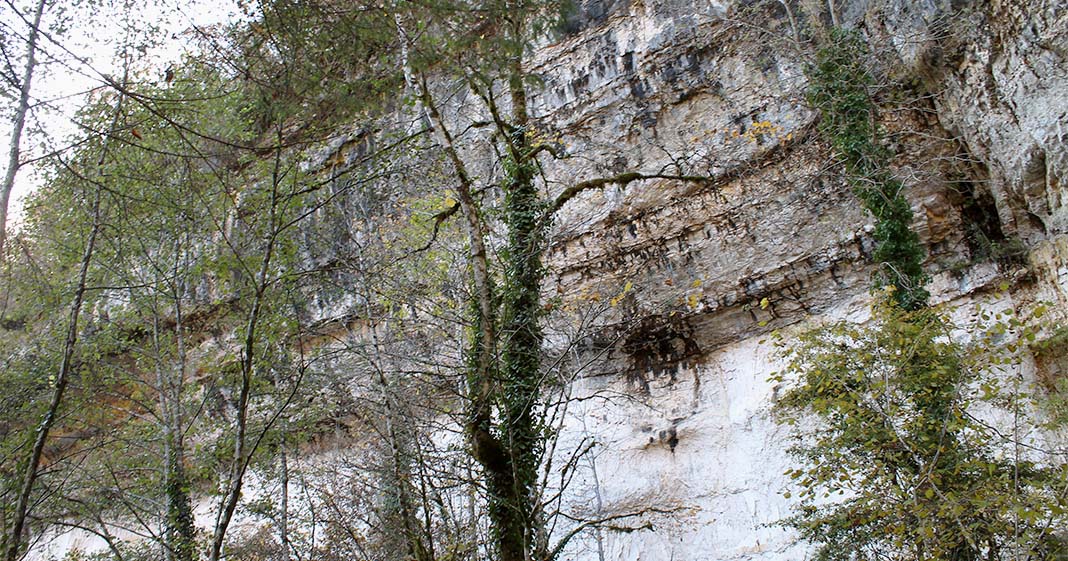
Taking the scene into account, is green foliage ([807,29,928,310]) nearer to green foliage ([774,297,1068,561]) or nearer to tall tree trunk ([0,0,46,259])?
green foliage ([774,297,1068,561])

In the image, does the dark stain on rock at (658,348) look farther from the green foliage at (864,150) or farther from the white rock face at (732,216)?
the green foliage at (864,150)

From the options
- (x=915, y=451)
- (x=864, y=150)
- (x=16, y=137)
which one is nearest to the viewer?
(x=16, y=137)

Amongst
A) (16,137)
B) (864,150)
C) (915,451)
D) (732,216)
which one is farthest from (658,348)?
(16,137)

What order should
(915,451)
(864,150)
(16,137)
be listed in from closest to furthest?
1. (16,137)
2. (915,451)
3. (864,150)

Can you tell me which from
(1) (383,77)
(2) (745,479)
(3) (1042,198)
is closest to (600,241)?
(2) (745,479)

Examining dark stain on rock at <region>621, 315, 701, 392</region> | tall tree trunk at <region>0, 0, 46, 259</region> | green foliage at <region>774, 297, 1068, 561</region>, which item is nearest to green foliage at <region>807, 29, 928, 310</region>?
green foliage at <region>774, 297, 1068, 561</region>

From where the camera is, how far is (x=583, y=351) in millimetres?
13688

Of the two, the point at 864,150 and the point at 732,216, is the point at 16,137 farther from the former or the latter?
the point at 732,216

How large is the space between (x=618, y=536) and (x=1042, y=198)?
819 cm

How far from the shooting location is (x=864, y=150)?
10.2 metres

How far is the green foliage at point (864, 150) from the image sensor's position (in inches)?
370

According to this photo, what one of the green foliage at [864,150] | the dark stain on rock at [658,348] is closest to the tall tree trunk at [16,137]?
the green foliage at [864,150]

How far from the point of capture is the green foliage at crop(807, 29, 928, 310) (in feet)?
30.8

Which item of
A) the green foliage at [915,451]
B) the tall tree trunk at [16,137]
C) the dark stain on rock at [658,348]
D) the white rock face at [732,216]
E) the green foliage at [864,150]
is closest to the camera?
the tall tree trunk at [16,137]
